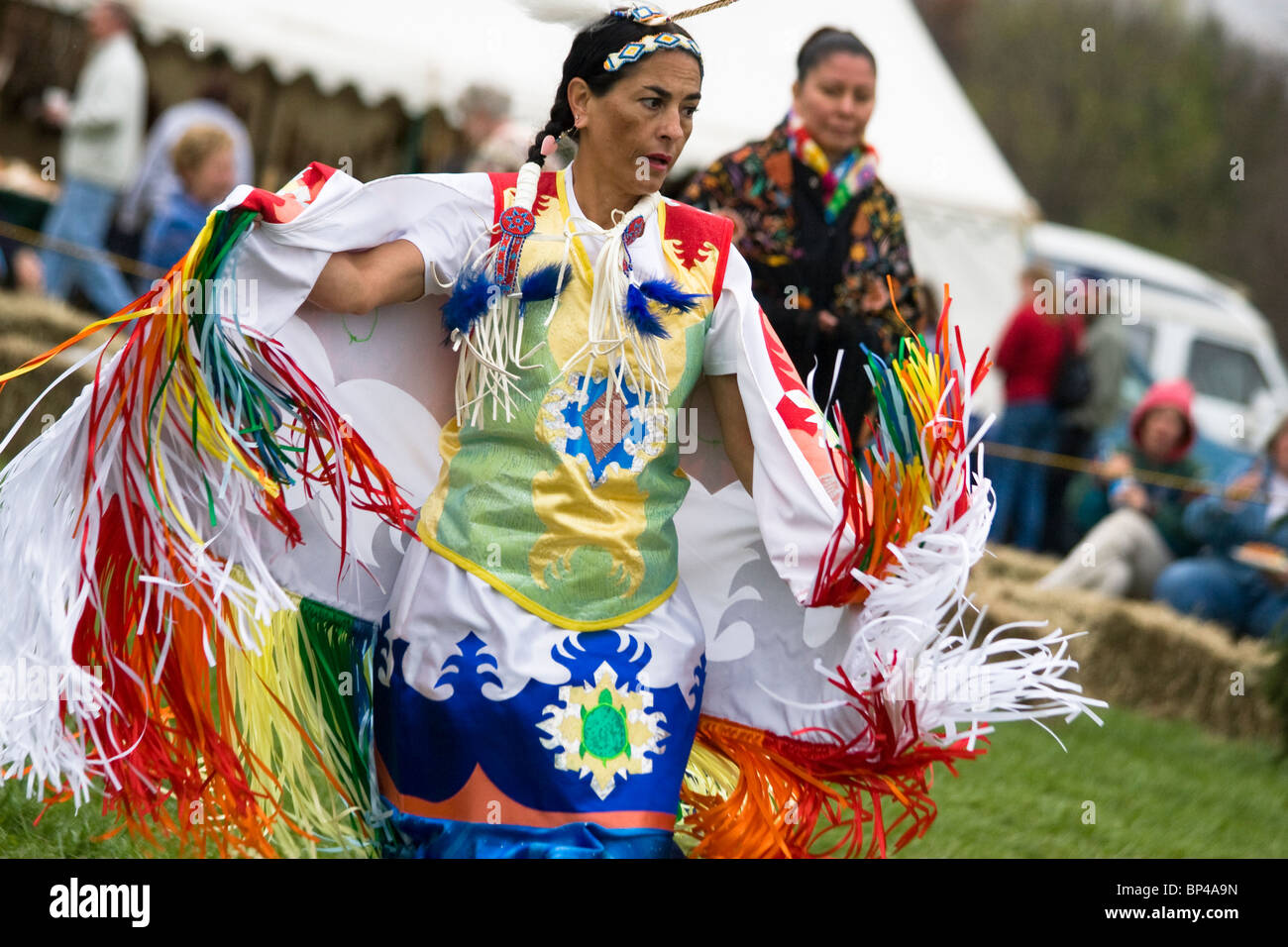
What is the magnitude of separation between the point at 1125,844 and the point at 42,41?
22.8ft

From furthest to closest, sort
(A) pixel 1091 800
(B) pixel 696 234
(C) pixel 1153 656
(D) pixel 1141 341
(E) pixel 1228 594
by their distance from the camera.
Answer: (D) pixel 1141 341, (E) pixel 1228 594, (C) pixel 1153 656, (A) pixel 1091 800, (B) pixel 696 234

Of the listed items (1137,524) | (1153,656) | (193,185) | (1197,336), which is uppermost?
(193,185)

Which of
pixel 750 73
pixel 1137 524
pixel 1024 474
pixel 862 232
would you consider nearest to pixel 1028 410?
pixel 1024 474

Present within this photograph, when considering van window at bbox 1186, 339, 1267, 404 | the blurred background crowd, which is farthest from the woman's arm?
van window at bbox 1186, 339, 1267, 404

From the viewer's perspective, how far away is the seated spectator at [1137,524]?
7.67 meters

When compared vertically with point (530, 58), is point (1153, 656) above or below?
below

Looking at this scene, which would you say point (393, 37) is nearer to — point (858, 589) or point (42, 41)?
point (42, 41)

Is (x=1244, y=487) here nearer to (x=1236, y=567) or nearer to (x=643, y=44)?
(x=1236, y=567)

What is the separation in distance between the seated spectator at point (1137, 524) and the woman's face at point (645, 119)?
5128mm

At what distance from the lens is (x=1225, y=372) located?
38.5ft

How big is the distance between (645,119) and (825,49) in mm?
1923

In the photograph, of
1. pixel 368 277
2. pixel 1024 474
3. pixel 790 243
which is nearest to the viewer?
pixel 368 277

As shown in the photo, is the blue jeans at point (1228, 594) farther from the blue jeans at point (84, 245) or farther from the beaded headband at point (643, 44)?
the beaded headband at point (643, 44)
